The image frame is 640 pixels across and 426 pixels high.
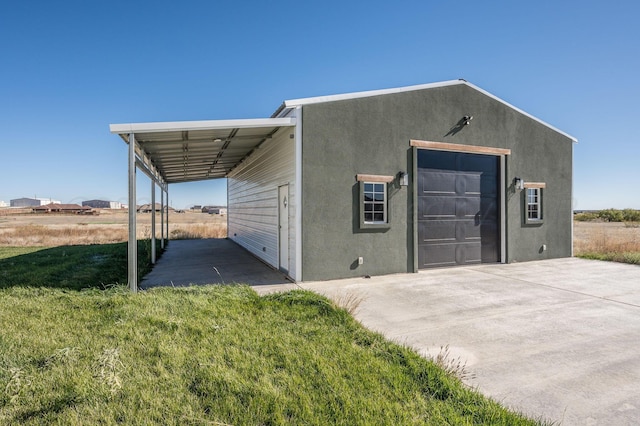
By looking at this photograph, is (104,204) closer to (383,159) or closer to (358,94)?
(358,94)

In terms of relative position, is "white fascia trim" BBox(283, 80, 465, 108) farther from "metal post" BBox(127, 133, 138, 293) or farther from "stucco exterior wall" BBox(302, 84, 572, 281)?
"metal post" BBox(127, 133, 138, 293)

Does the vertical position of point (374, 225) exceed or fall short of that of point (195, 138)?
it falls short

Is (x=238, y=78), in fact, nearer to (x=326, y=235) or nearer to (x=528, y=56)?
(x=326, y=235)

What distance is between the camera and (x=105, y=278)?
6.59 meters

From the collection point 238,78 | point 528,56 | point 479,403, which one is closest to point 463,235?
point 528,56

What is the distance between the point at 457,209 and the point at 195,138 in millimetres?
6989

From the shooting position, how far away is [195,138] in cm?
704

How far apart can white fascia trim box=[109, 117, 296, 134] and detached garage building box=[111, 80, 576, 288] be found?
21 mm

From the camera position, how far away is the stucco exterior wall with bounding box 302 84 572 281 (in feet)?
22.9

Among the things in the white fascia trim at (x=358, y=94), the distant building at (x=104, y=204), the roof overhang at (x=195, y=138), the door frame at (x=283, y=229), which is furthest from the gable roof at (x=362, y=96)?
the distant building at (x=104, y=204)

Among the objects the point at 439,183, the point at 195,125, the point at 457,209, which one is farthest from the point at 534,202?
the point at 195,125

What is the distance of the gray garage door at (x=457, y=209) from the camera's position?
8320 mm

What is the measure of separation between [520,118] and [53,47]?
14.7 meters

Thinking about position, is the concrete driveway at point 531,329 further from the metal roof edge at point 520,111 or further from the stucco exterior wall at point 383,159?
the metal roof edge at point 520,111
